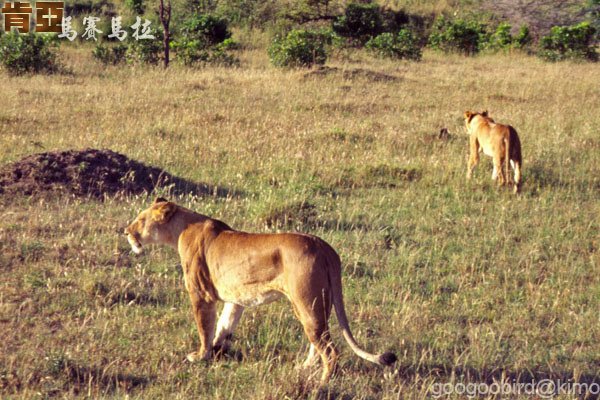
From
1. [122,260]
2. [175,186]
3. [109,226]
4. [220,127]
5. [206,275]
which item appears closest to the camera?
[206,275]

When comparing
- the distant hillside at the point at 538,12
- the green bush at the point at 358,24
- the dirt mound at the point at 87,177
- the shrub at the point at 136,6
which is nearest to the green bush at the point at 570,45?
the distant hillside at the point at 538,12

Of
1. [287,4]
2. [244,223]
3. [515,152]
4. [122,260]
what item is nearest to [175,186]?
[244,223]

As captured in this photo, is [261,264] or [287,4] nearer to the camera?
[261,264]

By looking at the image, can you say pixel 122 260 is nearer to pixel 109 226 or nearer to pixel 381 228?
pixel 109 226

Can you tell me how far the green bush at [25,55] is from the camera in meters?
16.6

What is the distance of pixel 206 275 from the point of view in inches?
179

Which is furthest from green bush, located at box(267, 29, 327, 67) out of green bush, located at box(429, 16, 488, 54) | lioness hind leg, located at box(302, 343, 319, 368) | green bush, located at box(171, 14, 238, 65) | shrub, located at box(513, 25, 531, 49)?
lioness hind leg, located at box(302, 343, 319, 368)

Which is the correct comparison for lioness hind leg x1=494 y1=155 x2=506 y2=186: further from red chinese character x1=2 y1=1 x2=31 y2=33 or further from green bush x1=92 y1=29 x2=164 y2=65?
red chinese character x1=2 y1=1 x2=31 y2=33

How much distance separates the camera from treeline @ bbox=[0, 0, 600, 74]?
17.9 meters

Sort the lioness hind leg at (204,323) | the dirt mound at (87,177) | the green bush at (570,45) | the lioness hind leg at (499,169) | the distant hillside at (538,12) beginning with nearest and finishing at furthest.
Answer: the lioness hind leg at (204,323), the dirt mound at (87,177), the lioness hind leg at (499,169), the green bush at (570,45), the distant hillside at (538,12)

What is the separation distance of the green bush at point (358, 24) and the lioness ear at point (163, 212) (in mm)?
20645

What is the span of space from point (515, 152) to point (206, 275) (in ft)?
16.9

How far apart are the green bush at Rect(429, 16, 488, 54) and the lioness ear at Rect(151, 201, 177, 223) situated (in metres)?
19.6

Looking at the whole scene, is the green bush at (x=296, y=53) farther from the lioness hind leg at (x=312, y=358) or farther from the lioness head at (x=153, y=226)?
the lioness hind leg at (x=312, y=358)
